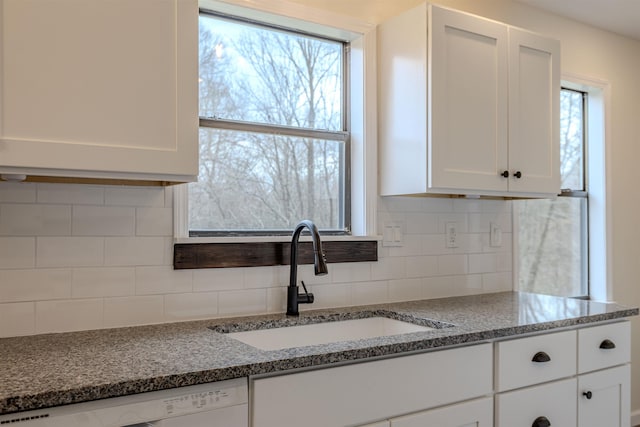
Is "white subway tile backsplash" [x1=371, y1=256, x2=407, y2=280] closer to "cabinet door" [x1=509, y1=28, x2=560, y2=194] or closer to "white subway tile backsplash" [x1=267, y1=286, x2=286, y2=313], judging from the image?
"white subway tile backsplash" [x1=267, y1=286, x2=286, y2=313]

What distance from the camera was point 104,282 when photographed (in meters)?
1.86

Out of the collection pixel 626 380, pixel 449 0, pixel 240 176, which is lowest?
pixel 626 380

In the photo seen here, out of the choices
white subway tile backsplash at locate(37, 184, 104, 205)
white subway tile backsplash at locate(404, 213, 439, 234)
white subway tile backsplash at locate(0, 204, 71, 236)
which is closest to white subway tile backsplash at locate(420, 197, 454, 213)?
white subway tile backsplash at locate(404, 213, 439, 234)

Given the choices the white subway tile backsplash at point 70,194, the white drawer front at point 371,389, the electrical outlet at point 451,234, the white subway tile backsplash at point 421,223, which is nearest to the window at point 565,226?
the electrical outlet at point 451,234

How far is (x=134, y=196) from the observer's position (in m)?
1.92

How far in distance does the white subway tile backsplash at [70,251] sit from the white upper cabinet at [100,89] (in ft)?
1.17

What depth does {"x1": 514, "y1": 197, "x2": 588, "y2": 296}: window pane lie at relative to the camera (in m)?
3.23

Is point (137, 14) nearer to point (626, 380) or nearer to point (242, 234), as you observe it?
point (242, 234)

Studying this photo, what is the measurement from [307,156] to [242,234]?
0.46 meters

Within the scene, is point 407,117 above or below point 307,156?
above

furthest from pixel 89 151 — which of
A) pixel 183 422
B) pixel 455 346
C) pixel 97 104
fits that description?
pixel 455 346

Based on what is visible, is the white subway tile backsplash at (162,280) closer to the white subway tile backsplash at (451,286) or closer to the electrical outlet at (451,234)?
the white subway tile backsplash at (451,286)

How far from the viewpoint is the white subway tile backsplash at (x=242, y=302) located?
2105 mm

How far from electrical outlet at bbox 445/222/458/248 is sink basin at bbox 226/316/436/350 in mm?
638
